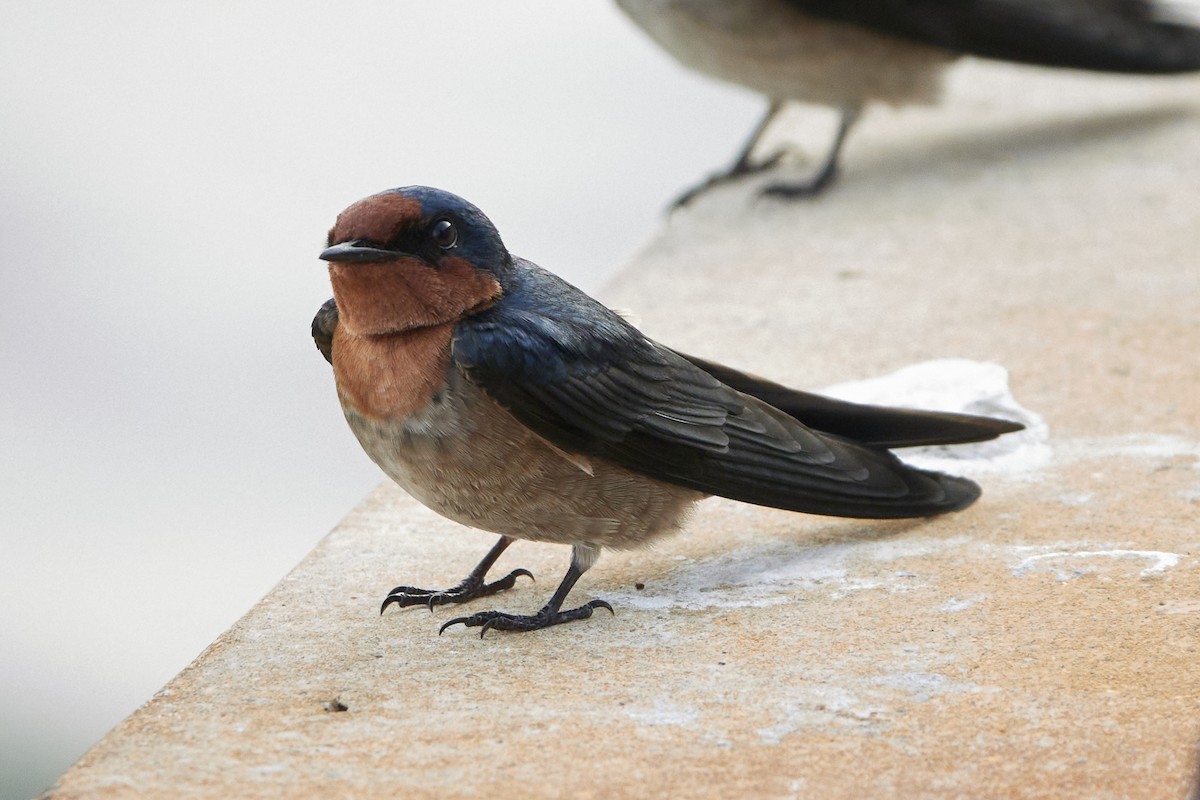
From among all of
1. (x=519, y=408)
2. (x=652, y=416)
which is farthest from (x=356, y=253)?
(x=652, y=416)

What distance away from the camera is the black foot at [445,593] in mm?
3143

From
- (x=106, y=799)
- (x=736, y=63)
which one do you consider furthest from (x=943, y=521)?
(x=736, y=63)

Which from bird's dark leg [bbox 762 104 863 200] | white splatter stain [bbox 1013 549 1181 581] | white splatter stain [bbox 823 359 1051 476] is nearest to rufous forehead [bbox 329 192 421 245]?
white splatter stain [bbox 1013 549 1181 581]

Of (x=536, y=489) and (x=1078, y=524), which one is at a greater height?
(x=536, y=489)

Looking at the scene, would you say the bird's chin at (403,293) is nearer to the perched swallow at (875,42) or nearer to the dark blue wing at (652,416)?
the dark blue wing at (652,416)

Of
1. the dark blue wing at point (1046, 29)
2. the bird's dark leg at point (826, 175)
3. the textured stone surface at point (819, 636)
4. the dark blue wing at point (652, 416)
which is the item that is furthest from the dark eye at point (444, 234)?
the dark blue wing at point (1046, 29)

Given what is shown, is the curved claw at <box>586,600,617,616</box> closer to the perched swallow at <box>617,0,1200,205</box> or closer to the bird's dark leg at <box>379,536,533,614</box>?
the bird's dark leg at <box>379,536,533,614</box>

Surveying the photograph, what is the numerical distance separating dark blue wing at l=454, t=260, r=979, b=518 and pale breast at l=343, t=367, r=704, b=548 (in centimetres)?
4

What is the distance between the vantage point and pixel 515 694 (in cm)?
271

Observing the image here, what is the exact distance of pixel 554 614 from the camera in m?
3.05

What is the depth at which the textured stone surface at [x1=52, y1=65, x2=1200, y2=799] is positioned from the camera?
2.38 metres

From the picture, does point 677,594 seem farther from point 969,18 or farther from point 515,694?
point 969,18

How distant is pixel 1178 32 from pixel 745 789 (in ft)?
17.7

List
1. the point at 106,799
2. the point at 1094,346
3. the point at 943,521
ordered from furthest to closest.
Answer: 1. the point at 1094,346
2. the point at 943,521
3. the point at 106,799
